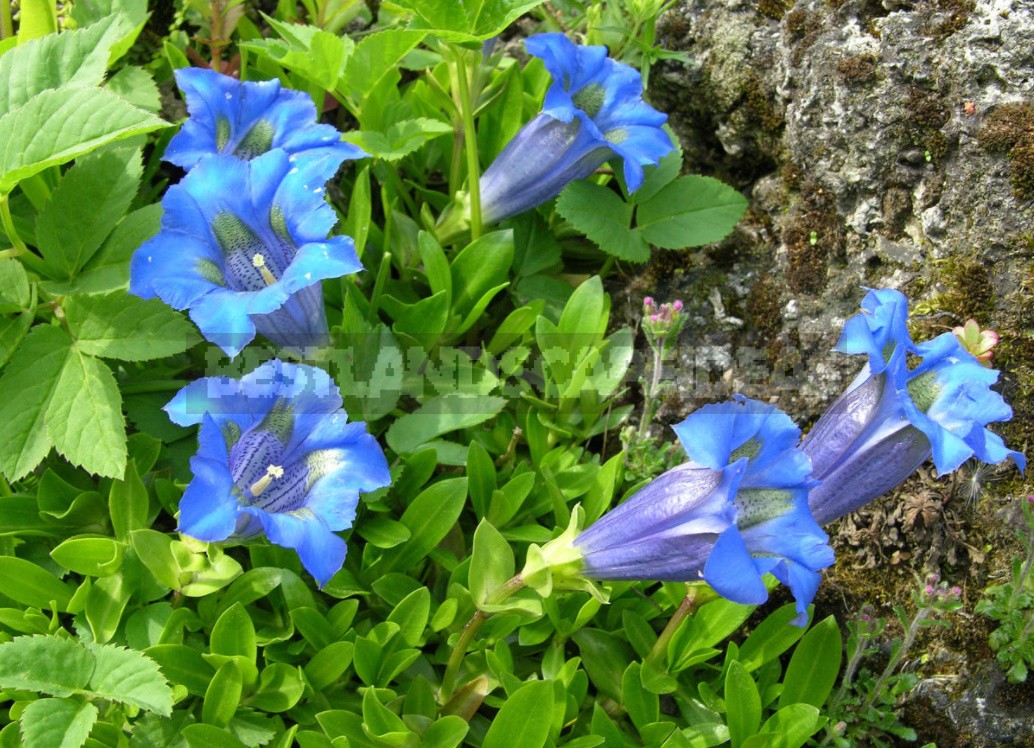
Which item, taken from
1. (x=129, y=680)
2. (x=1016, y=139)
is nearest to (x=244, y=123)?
(x=129, y=680)

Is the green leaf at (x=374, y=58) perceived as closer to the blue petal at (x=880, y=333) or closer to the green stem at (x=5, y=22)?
the green stem at (x=5, y=22)

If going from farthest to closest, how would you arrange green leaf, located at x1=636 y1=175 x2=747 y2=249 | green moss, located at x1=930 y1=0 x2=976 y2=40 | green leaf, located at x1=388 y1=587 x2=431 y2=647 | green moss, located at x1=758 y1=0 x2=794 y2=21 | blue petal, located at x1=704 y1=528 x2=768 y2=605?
green moss, located at x1=758 y1=0 x2=794 y2=21
green leaf, located at x1=636 y1=175 x2=747 y2=249
green moss, located at x1=930 y1=0 x2=976 y2=40
green leaf, located at x1=388 y1=587 x2=431 y2=647
blue petal, located at x1=704 y1=528 x2=768 y2=605

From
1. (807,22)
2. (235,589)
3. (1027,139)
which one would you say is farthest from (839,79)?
(235,589)

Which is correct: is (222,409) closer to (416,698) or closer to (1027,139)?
(416,698)

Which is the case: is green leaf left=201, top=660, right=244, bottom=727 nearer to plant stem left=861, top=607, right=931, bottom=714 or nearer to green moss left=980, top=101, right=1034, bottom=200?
plant stem left=861, top=607, right=931, bottom=714

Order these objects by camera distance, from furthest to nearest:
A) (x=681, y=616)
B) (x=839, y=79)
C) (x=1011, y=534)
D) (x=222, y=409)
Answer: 1. (x=839, y=79)
2. (x=1011, y=534)
3. (x=681, y=616)
4. (x=222, y=409)

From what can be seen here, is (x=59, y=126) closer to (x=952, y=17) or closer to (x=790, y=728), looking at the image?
(x=790, y=728)

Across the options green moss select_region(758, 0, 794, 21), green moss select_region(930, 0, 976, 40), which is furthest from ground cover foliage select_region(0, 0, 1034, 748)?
green moss select_region(930, 0, 976, 40)
